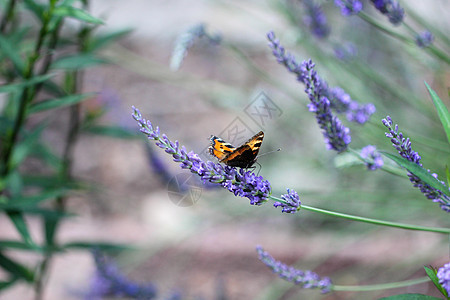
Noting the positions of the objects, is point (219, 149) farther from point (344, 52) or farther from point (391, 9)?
point (344, 52)

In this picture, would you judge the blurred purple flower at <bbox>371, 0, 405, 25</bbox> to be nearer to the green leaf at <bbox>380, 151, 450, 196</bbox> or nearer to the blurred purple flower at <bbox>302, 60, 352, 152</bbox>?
the blurred purple flower at <bbox>302, 60, 352, 152</bbox>

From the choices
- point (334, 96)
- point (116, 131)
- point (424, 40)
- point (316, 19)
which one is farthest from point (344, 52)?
point (116, 131)

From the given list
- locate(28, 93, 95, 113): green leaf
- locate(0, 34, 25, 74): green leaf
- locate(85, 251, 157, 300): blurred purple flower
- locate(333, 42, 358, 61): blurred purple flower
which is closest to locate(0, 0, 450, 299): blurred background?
locate(333, 42, 358, 61): blurred purple flower

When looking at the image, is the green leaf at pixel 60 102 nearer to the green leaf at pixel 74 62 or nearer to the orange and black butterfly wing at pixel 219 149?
the green leaf at pixel 74 62

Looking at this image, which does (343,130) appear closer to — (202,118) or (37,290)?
(37,290)

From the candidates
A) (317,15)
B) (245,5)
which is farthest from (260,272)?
(245,5)
